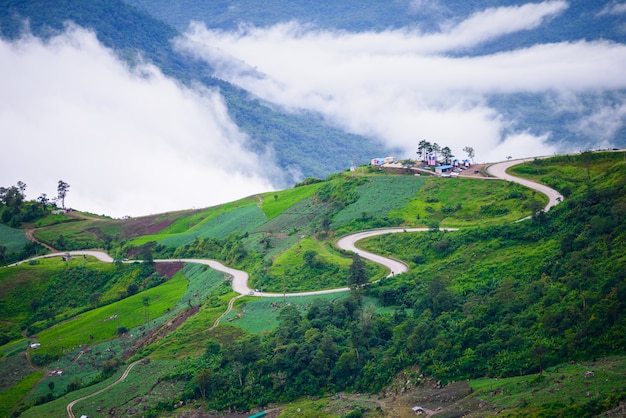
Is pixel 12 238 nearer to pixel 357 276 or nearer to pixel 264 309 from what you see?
pixel 264 309

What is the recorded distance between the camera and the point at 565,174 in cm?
10481

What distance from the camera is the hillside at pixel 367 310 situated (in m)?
61.2

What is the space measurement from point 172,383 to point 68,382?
54.2ft

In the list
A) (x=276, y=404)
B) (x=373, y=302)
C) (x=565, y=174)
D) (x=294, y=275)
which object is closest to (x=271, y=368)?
(x=276, y=404)

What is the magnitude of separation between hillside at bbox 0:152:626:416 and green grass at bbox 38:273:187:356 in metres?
0.34

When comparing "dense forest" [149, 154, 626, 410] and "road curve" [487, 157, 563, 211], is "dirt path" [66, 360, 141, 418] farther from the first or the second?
"road curve" [487, 157, 563, 211]

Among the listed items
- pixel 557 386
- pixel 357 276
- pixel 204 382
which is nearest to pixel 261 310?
pixel 357 276

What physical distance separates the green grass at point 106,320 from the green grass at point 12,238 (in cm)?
3966

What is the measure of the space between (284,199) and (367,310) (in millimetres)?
64321

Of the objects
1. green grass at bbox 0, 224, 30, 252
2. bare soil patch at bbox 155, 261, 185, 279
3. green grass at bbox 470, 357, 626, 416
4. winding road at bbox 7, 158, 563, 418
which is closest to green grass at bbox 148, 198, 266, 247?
bare soil patch at bbox 155, 261, 185, 279

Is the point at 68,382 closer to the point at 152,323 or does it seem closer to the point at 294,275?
the point at 152,323

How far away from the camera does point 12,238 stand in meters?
144

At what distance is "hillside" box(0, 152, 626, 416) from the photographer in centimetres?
6122

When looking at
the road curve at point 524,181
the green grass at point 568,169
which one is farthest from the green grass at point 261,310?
the green grass at point 568,169
